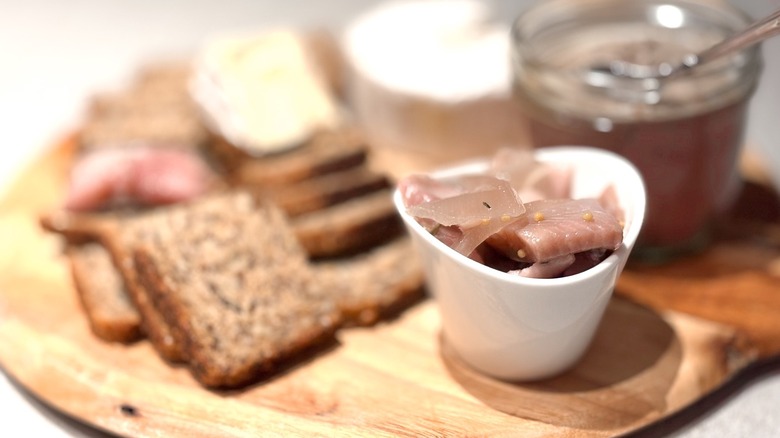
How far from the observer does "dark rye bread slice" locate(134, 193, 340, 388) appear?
2.70m

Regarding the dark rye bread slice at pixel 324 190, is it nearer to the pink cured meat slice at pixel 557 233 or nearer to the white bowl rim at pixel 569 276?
the white bowl rim at pixel 569 276

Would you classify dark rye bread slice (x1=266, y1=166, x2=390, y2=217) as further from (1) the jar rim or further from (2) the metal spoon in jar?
(2) the metal spoon in jar

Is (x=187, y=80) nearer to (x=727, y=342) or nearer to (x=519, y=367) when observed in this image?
(x=519, y=367)

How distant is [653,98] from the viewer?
2910 millimetres

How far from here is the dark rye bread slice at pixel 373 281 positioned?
3.01m

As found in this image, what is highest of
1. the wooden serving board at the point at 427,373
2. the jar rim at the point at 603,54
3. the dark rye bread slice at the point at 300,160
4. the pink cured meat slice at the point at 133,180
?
the jar rim at the point at 603,54

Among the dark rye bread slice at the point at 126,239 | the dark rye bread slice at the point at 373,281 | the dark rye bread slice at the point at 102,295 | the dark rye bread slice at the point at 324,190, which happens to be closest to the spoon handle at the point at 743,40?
the dark rye bread slice at the point at 373,281

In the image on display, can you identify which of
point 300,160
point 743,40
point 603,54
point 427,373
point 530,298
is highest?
point 743,40

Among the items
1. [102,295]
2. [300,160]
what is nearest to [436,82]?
[300,160]

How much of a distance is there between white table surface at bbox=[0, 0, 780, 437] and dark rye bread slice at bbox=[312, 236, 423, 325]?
5.68 ft

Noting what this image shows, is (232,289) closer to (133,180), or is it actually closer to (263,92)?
(133,180)

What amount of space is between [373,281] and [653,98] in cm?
114

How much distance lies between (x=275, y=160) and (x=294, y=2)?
2336mm

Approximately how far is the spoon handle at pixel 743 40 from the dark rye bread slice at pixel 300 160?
137 centimetres
